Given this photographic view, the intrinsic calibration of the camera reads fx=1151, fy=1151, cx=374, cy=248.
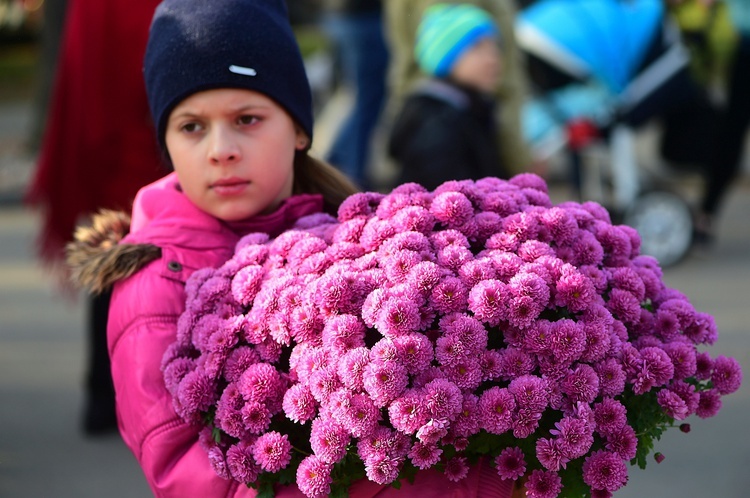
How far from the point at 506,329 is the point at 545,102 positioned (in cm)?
541

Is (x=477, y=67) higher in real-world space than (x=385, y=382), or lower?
higher

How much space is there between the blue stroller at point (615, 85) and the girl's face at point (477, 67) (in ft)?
8.32

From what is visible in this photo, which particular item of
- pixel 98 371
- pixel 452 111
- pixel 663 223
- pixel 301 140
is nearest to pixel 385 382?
pixel 301 140

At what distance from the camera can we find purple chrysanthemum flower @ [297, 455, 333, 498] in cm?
182

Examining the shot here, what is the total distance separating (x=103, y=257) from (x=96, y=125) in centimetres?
231

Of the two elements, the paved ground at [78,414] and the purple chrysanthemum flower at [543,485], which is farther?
the paved ground at [78,414]

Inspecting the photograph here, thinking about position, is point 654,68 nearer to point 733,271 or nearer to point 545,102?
point 545,102

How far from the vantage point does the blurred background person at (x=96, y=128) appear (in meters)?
4.38

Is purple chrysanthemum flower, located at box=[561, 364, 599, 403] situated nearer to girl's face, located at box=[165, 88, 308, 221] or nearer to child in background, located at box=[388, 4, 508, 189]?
girl's face, located at box=[165, 88, 308, 221]

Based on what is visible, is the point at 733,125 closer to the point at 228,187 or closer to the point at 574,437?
the point at 228,187

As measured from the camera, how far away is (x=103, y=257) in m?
2.29

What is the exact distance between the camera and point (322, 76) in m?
12.8

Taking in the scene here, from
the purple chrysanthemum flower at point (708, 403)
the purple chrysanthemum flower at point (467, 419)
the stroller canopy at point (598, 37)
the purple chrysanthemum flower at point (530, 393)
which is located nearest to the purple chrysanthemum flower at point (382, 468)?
the purple chrysanthemum flower at point (467, 419)

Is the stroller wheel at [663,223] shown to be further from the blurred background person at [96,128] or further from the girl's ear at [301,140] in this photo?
the girl's ear at [301,140]
